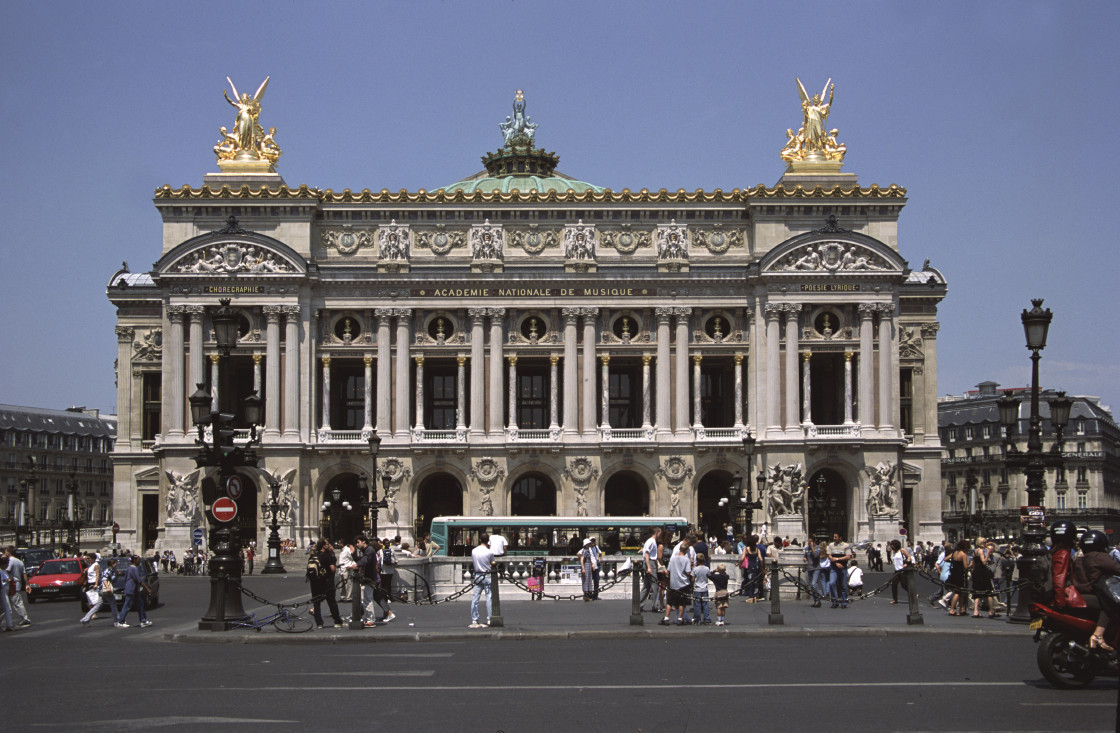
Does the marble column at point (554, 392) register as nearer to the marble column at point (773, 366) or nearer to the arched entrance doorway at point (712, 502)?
the arched entrance doorway at point (712, 502)

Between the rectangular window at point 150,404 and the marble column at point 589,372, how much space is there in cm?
2652

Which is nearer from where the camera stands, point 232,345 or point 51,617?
point 232,345

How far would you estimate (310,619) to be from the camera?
36344 mm

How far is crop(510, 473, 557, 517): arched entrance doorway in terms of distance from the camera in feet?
260

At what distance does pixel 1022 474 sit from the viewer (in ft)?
388

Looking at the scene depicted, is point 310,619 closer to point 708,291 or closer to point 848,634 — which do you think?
point 848,634

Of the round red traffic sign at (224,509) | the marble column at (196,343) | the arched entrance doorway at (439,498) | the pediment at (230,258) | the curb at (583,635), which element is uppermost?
the pediment at (230,258)

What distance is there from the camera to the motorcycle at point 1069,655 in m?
20.8

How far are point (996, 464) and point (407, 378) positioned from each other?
63754 mm

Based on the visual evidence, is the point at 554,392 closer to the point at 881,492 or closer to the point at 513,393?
the point at 513,393

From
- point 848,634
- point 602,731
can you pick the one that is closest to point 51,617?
point 848,634

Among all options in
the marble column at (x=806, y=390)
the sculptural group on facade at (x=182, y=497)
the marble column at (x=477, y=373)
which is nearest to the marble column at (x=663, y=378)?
the marble column at (x=806, y=390)

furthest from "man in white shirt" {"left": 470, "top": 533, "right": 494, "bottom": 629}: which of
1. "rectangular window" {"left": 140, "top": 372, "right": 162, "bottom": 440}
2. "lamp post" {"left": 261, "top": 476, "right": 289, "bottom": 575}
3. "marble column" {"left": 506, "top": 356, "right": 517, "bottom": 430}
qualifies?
"rectangular window" {"left": 140, "top": 372, "right": 162, "bottom": 440}

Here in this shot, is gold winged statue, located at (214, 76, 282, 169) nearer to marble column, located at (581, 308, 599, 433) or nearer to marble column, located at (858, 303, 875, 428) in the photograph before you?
marble column, located at (581, 308, 599, 433)
